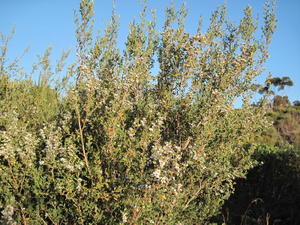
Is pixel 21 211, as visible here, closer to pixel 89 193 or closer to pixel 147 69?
pixel 89 193

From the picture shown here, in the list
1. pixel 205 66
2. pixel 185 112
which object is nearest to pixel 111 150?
pixel 185 112

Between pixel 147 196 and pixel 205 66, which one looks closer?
pixel 147 196

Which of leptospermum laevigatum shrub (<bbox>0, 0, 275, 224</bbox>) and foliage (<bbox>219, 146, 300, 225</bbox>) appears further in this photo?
foliage (<bbox>219, 146, 300, 225</bbox>)

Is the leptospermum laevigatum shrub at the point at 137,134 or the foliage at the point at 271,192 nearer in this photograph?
the leptospermum laevigatum shrub at the point at 137,134

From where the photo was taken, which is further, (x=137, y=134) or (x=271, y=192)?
(x=271, y=192)

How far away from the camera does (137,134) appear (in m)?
4.09

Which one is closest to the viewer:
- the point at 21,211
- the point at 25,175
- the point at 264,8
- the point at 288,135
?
the point at 21,211

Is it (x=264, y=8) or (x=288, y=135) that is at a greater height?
(x=288, y=135)

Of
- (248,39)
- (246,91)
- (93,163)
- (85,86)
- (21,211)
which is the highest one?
(248,39)

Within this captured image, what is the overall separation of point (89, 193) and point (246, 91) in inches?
122

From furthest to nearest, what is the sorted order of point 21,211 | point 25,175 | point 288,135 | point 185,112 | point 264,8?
point 288,135, point 264,8, point 185,112, point 25,175, point 21,211

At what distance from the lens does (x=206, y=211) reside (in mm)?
5020

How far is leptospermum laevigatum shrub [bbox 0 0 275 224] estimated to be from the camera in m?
3.64

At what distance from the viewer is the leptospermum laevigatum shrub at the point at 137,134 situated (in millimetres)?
3643
